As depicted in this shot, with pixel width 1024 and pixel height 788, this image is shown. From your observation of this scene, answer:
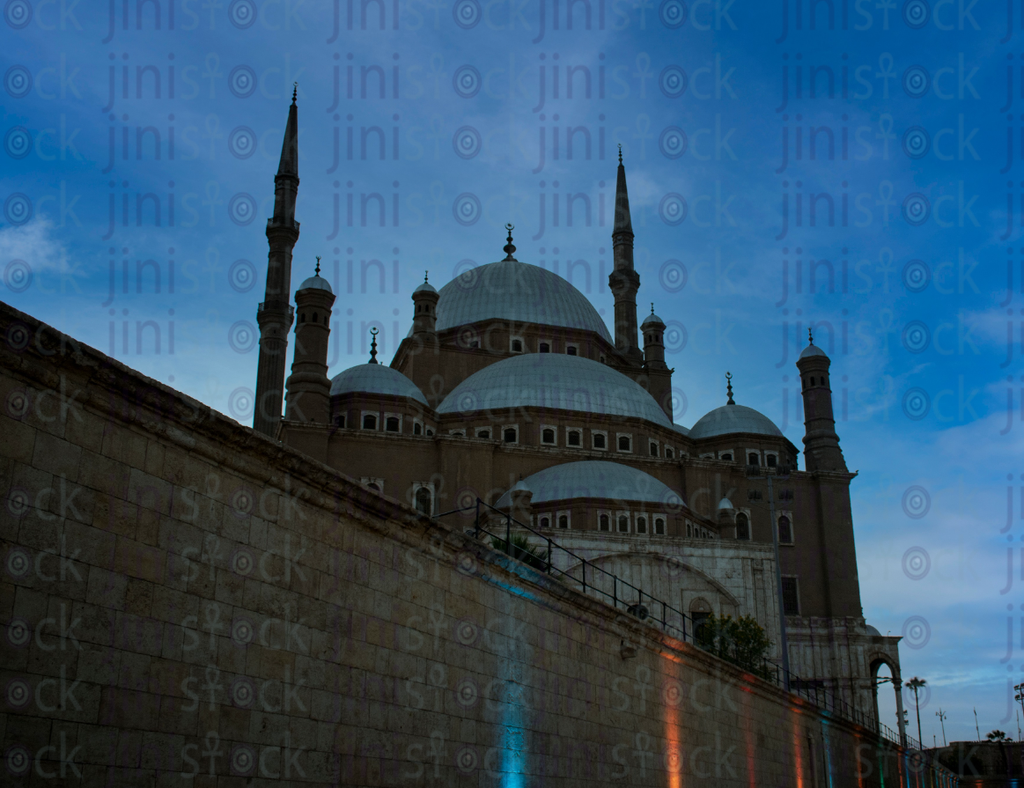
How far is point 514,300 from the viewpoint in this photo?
5366 centimetres

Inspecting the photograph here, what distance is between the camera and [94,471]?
6.75 metres

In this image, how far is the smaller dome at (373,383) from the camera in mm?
42906

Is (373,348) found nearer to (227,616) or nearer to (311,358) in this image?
(311,358)

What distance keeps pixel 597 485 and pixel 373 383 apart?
1150cm

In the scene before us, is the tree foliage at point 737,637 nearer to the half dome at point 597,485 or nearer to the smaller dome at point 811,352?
the half dome at point 597,485

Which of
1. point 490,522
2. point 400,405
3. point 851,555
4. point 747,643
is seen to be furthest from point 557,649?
point 851,555

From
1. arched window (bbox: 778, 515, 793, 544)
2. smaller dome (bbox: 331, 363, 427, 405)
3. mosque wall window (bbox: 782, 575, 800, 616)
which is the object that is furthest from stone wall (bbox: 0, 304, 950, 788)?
arched window (bbox: 778, 515, 793, 544)

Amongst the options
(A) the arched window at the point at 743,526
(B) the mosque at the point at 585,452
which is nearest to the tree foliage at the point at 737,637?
(B) the mosque at the point at 585,452

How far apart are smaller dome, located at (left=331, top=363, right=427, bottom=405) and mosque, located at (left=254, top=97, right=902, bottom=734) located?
0.10 m

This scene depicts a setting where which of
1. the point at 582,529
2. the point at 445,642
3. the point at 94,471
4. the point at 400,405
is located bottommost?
the point at 445,642

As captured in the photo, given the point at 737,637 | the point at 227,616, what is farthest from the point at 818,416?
the point at 227,616

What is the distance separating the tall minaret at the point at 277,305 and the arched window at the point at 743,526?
20875mm

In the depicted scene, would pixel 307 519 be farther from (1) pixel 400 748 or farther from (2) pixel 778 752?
(2) pixel 778 752

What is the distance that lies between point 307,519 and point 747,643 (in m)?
24.6
